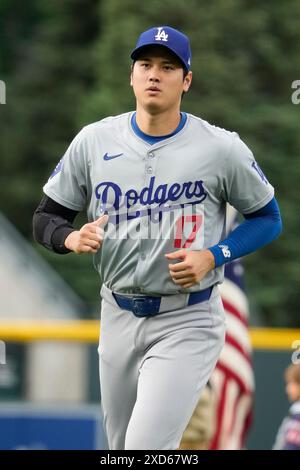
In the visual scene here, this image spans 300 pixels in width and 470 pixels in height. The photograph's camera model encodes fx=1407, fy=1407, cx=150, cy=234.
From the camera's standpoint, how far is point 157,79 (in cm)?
559

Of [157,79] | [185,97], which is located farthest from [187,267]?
[185,97]

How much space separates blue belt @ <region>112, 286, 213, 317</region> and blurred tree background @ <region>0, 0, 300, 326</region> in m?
13.5

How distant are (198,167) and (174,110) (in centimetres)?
26

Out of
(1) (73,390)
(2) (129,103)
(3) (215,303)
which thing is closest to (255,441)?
(1) (73,390)

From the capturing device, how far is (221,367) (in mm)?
9312

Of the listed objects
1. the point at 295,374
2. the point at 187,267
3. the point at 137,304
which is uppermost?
the point at 187,267

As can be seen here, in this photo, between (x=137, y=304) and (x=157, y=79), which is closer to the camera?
(x=157, y=79)

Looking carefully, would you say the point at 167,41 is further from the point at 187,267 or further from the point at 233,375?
the point at 233,375

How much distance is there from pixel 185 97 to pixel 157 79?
1596cm

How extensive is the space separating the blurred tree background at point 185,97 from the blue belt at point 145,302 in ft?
44.4

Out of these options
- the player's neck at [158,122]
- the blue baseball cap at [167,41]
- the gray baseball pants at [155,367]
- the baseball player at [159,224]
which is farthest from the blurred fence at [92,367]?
the blue baseball cap at [167,41]

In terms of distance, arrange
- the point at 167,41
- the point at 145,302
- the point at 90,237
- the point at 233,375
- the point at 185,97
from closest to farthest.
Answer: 1. the point at 90,237
2. the point at 167,41
3. the point at 145,302
4. the point at 233,375
5. the point at 185,97
